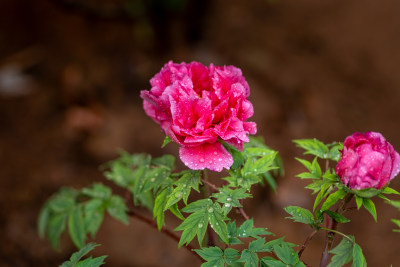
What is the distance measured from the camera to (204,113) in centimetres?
116

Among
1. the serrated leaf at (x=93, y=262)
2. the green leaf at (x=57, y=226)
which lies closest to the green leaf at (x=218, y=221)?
the serrated leaf at (x=93, y=262)

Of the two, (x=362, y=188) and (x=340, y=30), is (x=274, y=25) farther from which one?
(x=362, y=188)

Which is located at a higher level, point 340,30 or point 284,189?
point 340,30

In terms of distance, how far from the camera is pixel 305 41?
4215mm

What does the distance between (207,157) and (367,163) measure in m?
0.41

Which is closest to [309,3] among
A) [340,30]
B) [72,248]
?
[340,30]

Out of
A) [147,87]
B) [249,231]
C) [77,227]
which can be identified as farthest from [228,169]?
[147,87]

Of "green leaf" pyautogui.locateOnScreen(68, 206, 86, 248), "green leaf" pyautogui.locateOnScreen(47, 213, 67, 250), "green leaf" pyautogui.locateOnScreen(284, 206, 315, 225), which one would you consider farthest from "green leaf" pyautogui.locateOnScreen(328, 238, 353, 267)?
"green leaf" pyautogui.locateOnScreen(47, 213, 67, 250)

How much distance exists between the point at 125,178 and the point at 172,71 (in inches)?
26.5

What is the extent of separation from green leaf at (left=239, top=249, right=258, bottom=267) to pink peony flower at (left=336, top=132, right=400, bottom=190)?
304 mm

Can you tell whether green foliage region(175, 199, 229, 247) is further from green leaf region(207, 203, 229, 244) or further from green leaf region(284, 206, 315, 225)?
green leaf region(284, 206, 315, 225)

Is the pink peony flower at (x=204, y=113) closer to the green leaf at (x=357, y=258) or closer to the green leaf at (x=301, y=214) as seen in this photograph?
the green leaf at (x=301, y=214)

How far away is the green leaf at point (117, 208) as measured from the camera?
1.62m

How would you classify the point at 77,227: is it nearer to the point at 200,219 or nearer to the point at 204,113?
the point at 200,219
